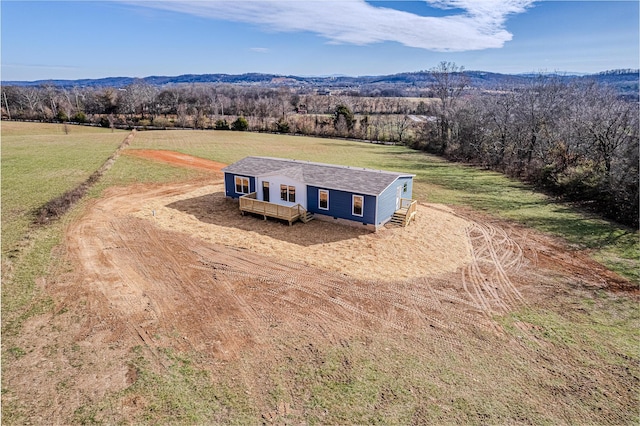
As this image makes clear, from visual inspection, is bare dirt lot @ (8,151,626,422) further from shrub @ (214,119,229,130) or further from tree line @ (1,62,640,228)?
shrub @ (214,119,229,130)

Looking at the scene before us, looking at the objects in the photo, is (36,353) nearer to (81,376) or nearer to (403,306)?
(81,376)

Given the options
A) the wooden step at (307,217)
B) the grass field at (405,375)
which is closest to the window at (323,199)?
the wooden step at (307,217)

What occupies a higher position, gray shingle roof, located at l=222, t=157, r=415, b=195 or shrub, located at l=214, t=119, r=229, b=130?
shrub, located at l=214, t=119, r=229, b=130

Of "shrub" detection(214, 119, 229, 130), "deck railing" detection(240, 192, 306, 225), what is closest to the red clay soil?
"deck railing" detection(240, 192, 306, 225)

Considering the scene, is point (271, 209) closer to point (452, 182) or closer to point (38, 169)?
point (452, 182)

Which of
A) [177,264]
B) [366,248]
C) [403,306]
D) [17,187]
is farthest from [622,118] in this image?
[17,187]

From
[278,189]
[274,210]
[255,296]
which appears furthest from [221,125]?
[255,296]
